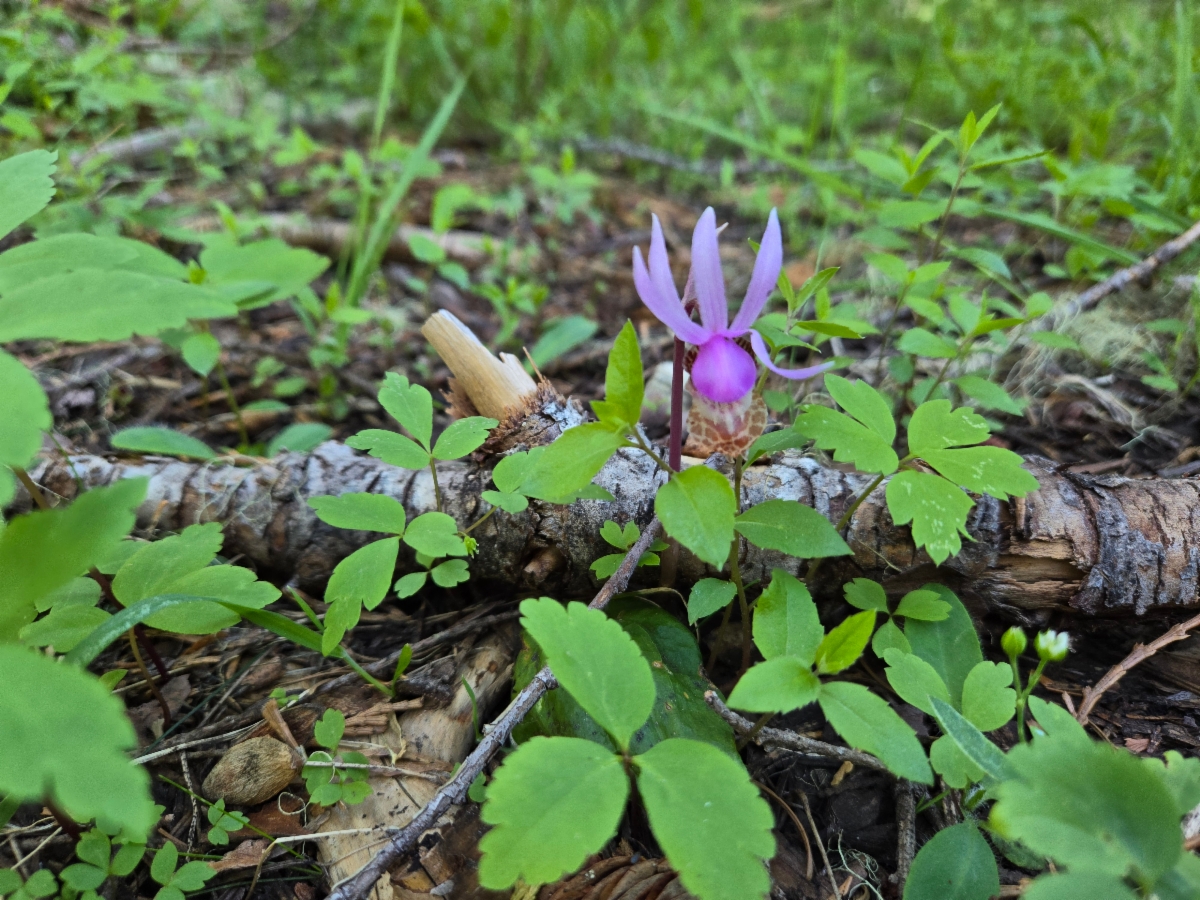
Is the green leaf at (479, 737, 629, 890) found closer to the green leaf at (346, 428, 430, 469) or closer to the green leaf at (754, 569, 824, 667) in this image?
the green leaf at (754, 569, 824, 667)

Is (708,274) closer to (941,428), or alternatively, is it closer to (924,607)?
(941,428)

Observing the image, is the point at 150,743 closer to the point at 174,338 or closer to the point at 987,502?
the point at 174,338

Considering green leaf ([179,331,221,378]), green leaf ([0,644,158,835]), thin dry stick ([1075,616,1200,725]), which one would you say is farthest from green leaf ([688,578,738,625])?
green leaf ([179,331,221,378])

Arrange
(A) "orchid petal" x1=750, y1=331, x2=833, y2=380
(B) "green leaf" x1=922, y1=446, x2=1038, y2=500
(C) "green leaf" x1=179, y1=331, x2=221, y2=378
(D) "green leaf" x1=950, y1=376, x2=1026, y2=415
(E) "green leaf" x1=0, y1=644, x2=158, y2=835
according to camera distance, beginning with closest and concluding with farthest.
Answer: (E) "green leaf" x1=0, y1=644, x2=158, y2=835
(A) "orchid petal" x1=750, y1=331, x2=833, y2=380
(B) "green leaf" x1=922, y1=446, x2=1038, y2=500
(D) "green leaf" x1=950, y1=376, x2=1026, y2=415
(C) "green leaf" x1=179, y1=331, x2=221, y2=378

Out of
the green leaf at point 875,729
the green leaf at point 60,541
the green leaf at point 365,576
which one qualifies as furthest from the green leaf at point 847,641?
the green leaf at point 60,541

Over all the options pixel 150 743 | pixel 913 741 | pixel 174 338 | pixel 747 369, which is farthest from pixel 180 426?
pixel 913 741

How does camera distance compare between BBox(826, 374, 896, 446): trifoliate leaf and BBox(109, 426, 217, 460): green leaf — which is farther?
BBox(109, 426, 217, 460): green leaf
